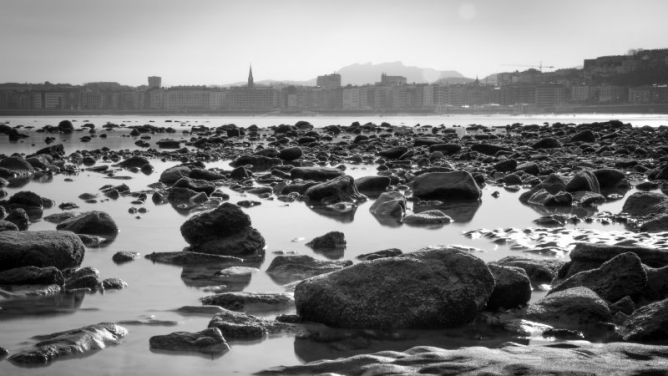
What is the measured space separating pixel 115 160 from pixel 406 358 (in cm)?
1819

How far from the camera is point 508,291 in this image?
5.52 meters

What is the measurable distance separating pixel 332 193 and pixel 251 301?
644cm

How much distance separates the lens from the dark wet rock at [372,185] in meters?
13.5

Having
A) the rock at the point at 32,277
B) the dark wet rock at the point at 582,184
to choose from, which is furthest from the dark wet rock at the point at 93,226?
the dark wet rock at the point at 582,184

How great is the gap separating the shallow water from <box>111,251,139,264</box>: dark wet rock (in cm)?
9

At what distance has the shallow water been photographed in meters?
4.25

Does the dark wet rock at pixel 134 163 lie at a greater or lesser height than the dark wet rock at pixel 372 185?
greater

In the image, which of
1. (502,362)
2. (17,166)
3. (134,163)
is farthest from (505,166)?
(502,362)

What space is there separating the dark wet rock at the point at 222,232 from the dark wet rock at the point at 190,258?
277 mm

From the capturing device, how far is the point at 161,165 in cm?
1962

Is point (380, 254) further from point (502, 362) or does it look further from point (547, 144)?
point (547, 144)

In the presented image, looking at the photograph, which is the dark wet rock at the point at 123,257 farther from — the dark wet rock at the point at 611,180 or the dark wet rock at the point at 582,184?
the dark wet rock at the point at 611,180

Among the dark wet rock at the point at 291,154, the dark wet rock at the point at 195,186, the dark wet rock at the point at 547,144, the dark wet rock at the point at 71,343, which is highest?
the dark wet rock at the point at 547,144

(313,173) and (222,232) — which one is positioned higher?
(313,173)
